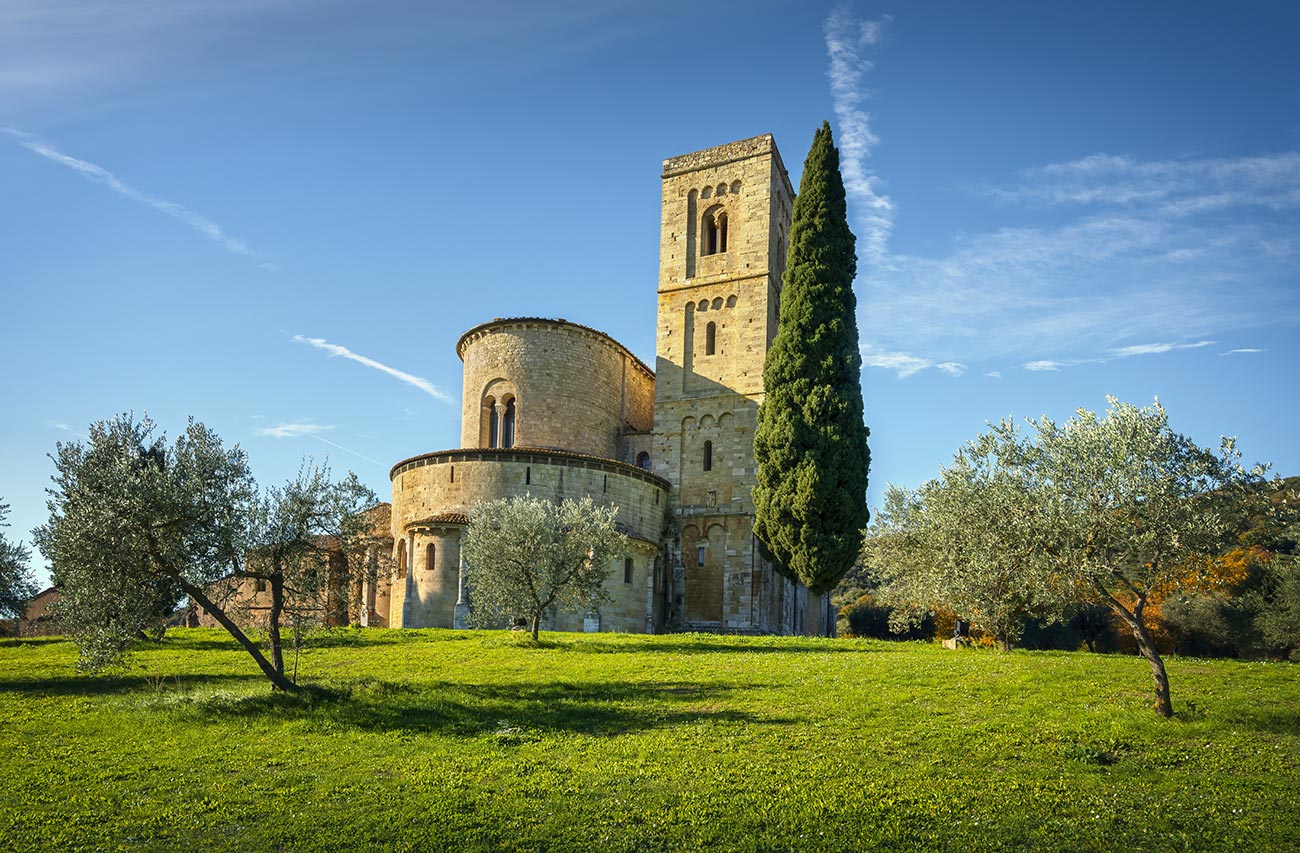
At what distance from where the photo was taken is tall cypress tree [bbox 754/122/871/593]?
112 ft

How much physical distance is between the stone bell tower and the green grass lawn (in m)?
18.5

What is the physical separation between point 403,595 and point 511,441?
942cm

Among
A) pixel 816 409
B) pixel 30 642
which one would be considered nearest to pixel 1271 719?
pixel 816 409

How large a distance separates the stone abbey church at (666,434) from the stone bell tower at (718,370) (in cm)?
6

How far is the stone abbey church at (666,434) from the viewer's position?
37.8 m

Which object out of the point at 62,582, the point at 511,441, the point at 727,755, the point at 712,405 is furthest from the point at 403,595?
the point at 727,755

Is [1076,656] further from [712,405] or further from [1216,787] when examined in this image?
[712,405]

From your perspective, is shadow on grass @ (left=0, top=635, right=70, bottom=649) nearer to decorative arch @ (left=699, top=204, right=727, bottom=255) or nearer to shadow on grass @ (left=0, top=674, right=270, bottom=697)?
shadow on grass @ (left=0, top=674, right=270, bottom=697)

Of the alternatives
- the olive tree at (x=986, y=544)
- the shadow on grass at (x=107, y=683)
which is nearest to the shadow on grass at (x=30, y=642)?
the shadow on grass at (x=107, y=683)

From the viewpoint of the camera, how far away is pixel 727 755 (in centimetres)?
1539

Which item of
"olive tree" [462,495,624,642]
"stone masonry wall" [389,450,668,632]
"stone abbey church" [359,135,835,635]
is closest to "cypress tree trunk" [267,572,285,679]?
"olive tree" [462,495,624,642]

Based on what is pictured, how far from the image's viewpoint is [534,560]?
94.2 feet

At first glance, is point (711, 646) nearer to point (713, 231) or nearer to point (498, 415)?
point (498, 415)

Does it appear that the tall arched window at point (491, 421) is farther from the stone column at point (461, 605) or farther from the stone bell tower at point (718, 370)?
the stone column at point (461, 605)
